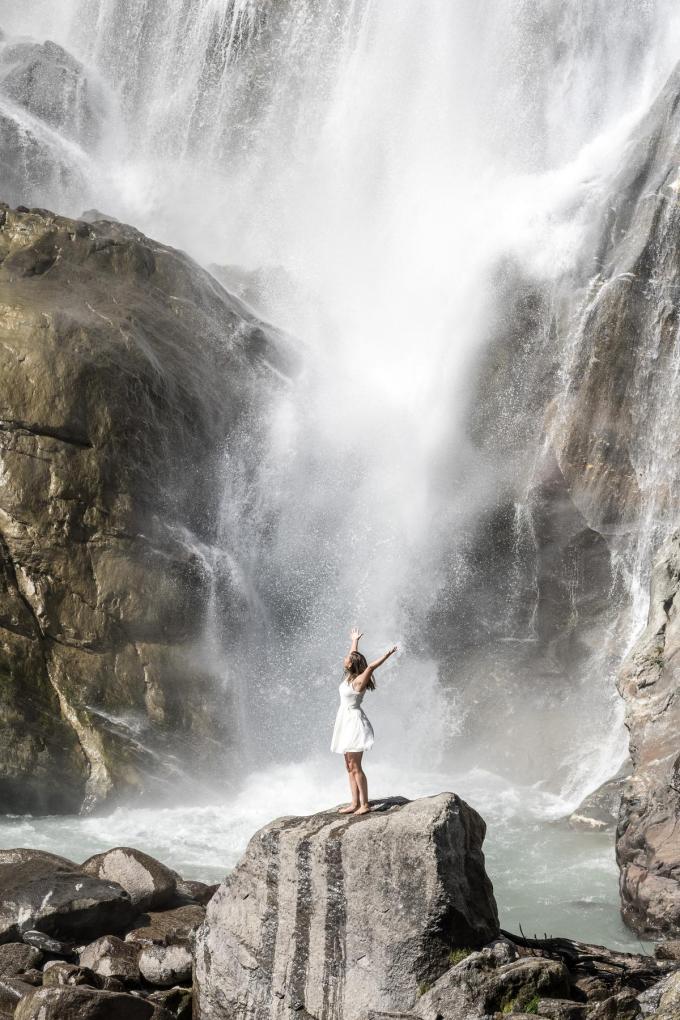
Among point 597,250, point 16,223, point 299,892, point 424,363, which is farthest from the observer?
point 424,363

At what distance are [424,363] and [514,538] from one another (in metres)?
7.96

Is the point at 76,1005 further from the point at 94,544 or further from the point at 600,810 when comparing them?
the point at 94,544

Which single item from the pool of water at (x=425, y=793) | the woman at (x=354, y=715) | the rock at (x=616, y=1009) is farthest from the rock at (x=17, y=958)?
the rock at (x=616, y=1009)

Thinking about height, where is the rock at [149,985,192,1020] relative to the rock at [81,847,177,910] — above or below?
below

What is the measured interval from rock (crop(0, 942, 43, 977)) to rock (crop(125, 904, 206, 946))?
1.05 m

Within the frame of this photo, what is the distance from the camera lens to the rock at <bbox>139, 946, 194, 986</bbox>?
32.4 ft

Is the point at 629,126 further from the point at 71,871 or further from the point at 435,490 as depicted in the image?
the point at 71,871

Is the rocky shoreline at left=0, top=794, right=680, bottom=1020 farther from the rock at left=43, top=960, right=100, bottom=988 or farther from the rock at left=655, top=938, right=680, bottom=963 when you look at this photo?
the rock at left=655, top=938, right=680, bottom=963

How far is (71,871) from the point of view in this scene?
12.1m

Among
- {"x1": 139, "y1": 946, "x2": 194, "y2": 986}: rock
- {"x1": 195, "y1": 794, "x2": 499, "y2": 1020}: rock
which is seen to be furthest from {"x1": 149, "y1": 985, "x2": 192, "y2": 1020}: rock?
{"x1": 195, "y1": 794, "x2": 499, "y2": 1020}: rock

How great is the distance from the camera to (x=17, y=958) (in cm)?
1041

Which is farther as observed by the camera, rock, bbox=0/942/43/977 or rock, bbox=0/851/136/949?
rock, bbox=0/851/136/949

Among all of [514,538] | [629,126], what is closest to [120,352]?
[514,538]

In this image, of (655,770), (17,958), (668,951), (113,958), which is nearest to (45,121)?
(655,770)
